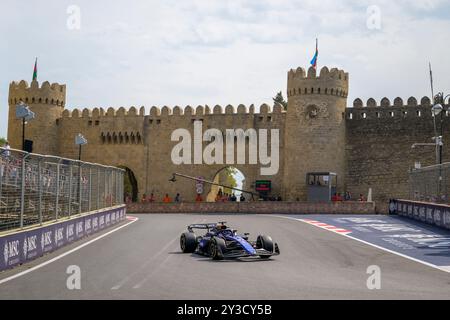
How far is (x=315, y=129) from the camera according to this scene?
45.5 m

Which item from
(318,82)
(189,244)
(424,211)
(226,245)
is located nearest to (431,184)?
(424,211)

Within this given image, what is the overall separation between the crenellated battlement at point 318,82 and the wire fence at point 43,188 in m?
23.5

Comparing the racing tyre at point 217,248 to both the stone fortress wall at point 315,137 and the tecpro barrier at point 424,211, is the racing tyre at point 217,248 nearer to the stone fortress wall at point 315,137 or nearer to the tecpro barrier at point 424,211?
the tecpro barrier at point 424,211

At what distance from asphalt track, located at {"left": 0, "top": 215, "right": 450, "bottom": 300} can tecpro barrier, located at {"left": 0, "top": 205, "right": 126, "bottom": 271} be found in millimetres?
305

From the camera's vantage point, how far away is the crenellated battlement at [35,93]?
52656 millimetres

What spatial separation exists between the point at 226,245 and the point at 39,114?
137 feet

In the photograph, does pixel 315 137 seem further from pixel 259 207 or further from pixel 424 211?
pixel 424 211

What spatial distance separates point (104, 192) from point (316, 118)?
23474mm

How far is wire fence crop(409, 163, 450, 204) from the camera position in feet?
80.0

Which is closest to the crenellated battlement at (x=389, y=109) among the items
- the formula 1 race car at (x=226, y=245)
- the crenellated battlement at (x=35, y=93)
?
the crenellated battlement at (x=35, y=93)

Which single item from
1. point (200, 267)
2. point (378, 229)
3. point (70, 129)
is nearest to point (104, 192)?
point (378, 229)
